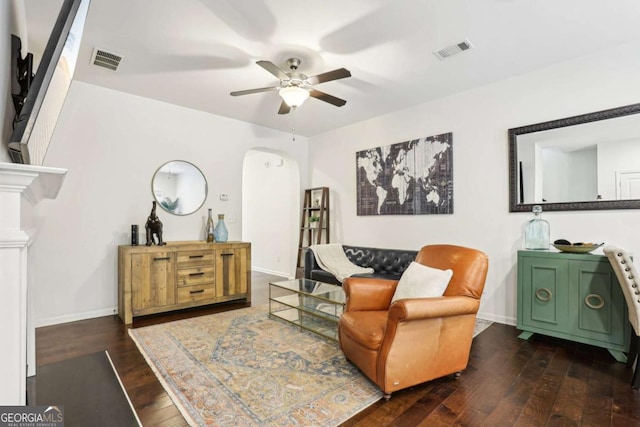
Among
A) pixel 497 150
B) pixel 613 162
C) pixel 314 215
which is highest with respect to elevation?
pixel 497 150

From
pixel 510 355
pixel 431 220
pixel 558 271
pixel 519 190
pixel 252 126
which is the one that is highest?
pixel 252 126

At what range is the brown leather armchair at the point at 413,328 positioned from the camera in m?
1.93

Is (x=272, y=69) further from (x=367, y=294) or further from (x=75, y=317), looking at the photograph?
(x=75, y=317)

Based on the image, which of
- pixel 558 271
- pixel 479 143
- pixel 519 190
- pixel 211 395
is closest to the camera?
pixel 211 395

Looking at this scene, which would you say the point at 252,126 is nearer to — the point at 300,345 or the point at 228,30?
the point at 228,30

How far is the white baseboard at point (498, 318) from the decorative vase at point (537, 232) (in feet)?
2.83

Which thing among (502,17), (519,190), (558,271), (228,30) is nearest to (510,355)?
(558,271)

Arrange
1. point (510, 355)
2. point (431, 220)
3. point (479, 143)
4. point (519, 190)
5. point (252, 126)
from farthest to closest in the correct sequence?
point (252, 126) < point (431, 220) < point (479, 143) < point (519, 190) < point (510, 355)

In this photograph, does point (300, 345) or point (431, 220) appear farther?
point (431, 220)

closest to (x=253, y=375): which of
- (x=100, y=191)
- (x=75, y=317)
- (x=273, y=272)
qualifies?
(x=75, y=317)

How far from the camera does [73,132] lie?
356 centimetres

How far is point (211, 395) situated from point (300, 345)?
0.94 metres

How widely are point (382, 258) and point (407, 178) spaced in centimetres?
121

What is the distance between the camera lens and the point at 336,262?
14.8 feet
